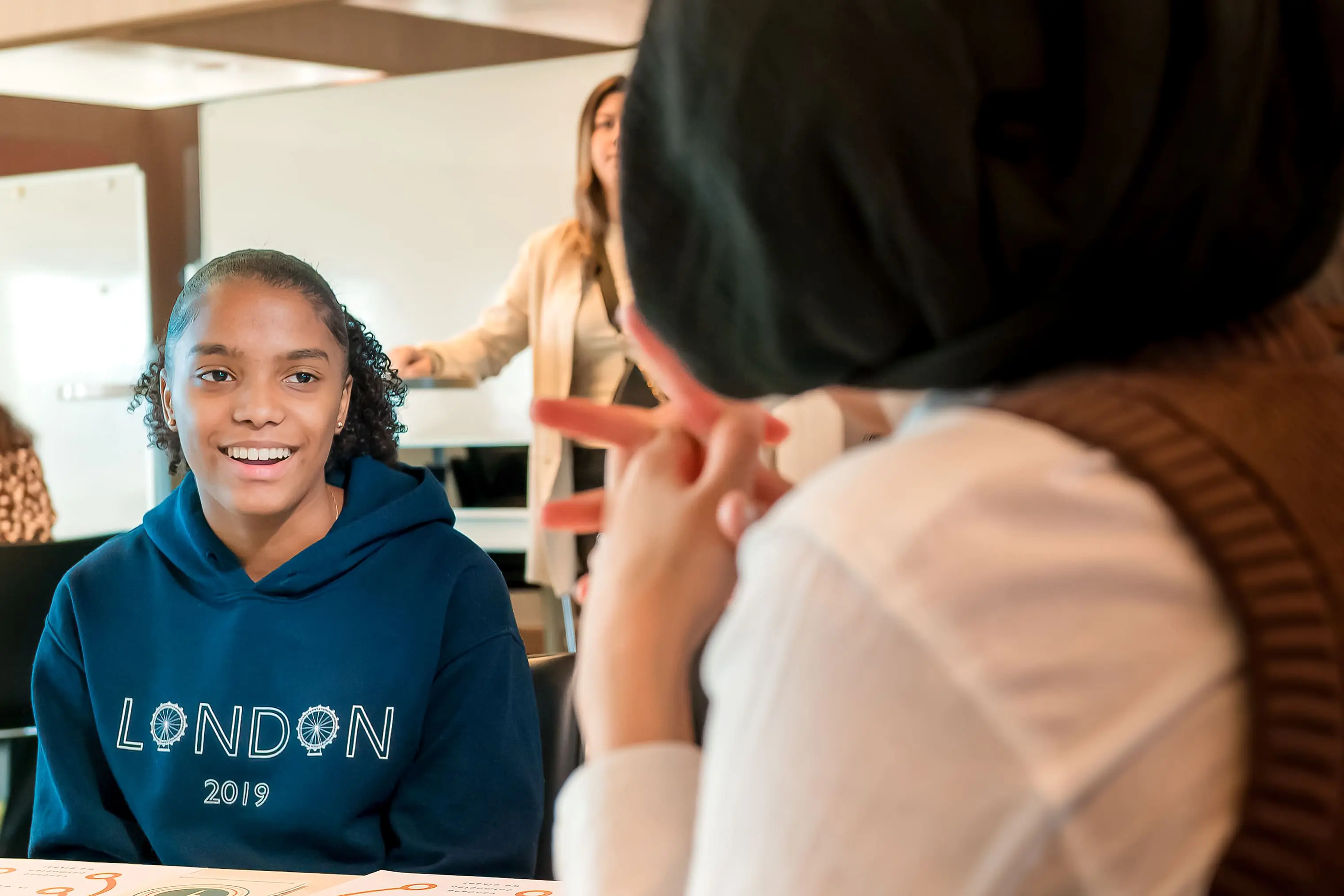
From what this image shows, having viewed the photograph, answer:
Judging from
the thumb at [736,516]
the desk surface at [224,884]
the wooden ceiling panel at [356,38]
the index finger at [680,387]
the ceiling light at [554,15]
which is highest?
the ceiling light at [554,15]

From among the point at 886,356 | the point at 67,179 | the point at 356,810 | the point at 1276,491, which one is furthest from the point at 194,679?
the point at 67,179

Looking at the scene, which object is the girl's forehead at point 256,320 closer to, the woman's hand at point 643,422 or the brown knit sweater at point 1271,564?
the woman's hand at point 643,422

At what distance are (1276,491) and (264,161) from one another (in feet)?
12.5

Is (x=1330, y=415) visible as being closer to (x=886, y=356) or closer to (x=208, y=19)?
(x=886, y=356)

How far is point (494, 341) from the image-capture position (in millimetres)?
3104

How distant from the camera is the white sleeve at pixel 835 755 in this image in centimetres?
36

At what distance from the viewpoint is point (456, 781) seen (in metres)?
1.26

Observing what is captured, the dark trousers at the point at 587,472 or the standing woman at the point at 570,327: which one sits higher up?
the standing woman at the point at 570,327

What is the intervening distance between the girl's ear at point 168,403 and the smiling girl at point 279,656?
42 millimetres

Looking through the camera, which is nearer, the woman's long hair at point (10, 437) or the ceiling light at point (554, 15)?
the woman's long hair at point (10, 437)

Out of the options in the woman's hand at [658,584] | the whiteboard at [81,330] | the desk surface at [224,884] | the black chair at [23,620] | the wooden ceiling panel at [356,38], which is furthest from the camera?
the whiteboard at [81,330]

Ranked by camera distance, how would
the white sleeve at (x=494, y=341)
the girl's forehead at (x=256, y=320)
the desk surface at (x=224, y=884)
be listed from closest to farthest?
the desk surface at (x=224, y=884) → the girl's forehead at (x=256, y=320) → the white sleeve at (x=494, y=341)

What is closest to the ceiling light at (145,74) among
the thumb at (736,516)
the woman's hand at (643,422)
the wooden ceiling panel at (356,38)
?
the wooden ceiling panel at (356,38)

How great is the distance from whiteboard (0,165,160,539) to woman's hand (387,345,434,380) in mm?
1508
